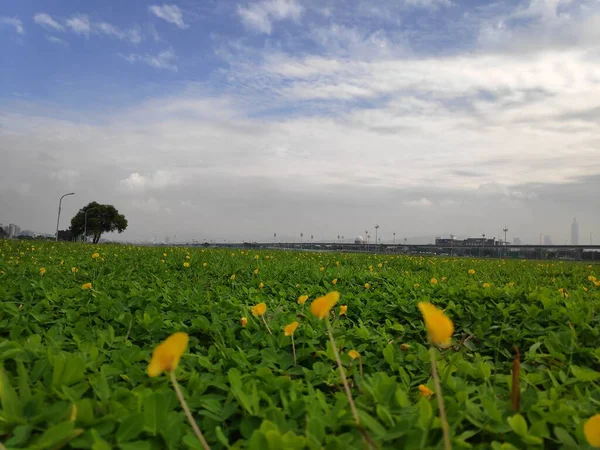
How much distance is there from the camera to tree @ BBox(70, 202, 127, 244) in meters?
55.9

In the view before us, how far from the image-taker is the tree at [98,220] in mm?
55906

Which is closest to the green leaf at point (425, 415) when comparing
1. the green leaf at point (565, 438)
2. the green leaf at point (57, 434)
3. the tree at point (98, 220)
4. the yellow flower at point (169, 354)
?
the green leaf at point (565, 438)

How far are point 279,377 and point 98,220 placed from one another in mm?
60221

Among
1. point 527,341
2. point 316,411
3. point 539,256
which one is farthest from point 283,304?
point 539,256

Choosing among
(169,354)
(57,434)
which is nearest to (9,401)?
Result: (57,434)

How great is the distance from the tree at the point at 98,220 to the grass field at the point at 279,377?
2277 inches

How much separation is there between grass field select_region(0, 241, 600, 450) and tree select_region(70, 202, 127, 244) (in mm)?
57826

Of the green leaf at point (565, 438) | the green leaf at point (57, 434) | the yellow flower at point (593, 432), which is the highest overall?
the yellow flower at point (593, 432)

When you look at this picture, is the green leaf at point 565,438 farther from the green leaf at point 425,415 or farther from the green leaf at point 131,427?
the green leaf at point 131,427

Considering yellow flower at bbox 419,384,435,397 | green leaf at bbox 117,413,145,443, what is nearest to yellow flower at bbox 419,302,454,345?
yellow flower at bbox 419,384,435,397

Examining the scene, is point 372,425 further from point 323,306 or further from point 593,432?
point 593,432

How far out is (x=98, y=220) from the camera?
56.1 m

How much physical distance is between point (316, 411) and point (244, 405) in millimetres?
193

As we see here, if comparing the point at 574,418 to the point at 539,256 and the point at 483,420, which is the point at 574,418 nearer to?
the point at 483,420
